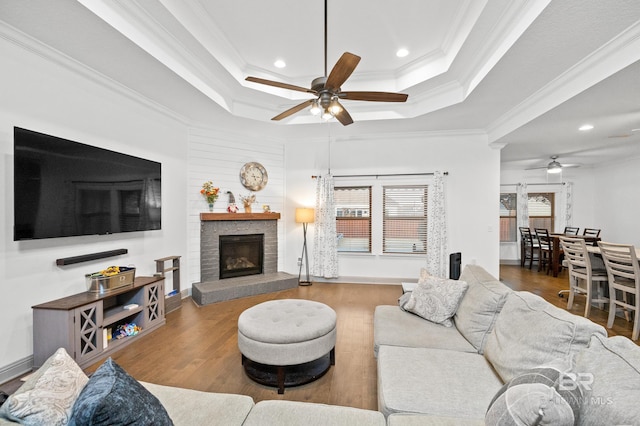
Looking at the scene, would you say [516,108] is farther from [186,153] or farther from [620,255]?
[186,153]

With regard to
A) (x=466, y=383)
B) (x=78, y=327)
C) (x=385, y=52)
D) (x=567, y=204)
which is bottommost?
(x=78, y=327)

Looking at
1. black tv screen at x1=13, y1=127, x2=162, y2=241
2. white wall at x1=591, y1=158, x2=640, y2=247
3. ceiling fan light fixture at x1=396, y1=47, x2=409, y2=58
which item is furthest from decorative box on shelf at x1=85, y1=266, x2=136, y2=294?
white wall at x1=591, y1=158, x2=640, y2=247

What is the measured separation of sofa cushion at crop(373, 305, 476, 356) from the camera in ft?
6.75

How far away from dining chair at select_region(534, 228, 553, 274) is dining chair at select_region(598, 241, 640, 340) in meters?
2.86

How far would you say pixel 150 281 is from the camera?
11.2 feet

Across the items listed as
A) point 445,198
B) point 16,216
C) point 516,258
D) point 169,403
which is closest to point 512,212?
point 516,258

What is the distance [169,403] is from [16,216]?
2.19 m

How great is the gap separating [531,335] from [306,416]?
1.22 m

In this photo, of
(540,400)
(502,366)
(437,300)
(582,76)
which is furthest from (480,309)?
(582,76)

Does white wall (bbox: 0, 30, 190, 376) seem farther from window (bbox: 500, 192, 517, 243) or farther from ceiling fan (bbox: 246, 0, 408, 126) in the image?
window (bbox: 500, 192, 517, 243)

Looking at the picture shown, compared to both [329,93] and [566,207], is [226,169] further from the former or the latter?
[566,207]

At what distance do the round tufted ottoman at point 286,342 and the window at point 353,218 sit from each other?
10.1 feet

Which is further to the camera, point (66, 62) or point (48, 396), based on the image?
point (66, 62)

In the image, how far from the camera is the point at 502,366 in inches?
62.0
